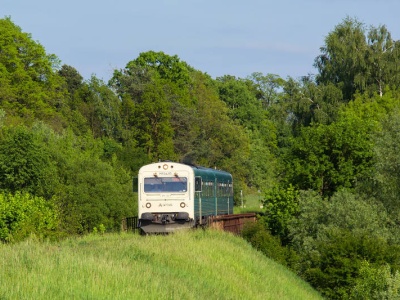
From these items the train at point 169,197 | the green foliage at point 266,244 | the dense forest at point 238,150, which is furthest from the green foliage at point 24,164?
the train at point 169,197

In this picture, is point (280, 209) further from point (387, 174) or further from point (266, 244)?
point (266, 244)

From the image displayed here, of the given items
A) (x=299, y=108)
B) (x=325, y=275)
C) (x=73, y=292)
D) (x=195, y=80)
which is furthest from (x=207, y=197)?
(x=195, y=80)

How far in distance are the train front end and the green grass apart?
6.05 feet

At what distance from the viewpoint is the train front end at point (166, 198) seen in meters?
39.4

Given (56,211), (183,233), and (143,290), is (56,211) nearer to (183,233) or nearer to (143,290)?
(183,233)

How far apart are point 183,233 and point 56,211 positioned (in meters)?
23.4

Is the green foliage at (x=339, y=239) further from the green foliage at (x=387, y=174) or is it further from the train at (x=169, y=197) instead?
the train at (x=169, y=197)

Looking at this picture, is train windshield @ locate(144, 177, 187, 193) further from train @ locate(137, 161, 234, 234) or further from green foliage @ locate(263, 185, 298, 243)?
green foliage @ locate(263, 185, 298, 243)

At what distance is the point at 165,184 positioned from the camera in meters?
39.8

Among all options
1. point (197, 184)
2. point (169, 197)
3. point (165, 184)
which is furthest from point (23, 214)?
point (197, 184)

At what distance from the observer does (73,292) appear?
16688 mm

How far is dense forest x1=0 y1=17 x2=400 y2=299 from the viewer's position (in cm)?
5362

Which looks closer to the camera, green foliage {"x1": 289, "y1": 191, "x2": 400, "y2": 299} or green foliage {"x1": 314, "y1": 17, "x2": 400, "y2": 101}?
green foliage {"x1": 289, "y1": 191, "x2": 400, "y2": 299}

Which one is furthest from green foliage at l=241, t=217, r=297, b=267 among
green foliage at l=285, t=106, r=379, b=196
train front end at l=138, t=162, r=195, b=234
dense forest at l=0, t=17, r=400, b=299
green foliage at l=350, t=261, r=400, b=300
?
train front end at l=138, t=162, r=195, b=234
